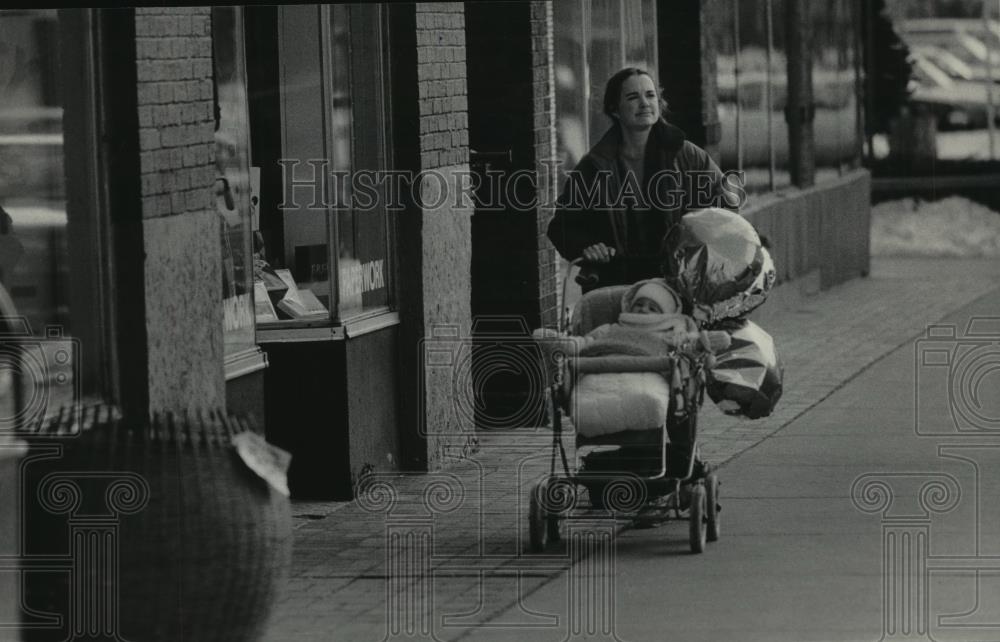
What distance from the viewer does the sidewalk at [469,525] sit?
800 centimetres

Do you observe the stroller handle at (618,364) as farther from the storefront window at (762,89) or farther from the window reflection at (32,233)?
the window reflection at (32,233)

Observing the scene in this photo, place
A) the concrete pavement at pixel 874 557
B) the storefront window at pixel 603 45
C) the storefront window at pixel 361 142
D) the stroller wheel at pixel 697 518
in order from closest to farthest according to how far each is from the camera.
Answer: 1. the concrete pavement at pixel 874 557
2. the stroller wheel at pixel 697 518
3. the storefront window at pixel 603 45
4. the storefront window at pixel 361 142

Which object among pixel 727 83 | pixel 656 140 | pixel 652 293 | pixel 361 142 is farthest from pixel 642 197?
pixel 361 142

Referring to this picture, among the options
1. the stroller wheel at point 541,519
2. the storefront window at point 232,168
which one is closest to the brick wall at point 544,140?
the stroller wheel at point 541,519

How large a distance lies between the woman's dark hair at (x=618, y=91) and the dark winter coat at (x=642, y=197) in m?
0.08

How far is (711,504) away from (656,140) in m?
1.40

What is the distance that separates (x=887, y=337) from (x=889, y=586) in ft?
5.07

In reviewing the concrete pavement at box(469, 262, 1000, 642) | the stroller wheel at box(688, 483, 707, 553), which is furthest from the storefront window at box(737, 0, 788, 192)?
the stroller wheel at box(688, 483, 707, 553)

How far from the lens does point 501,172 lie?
919 cm

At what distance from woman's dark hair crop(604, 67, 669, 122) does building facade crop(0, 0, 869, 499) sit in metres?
0.07

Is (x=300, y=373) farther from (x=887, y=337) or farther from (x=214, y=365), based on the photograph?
(x=887, y=337)

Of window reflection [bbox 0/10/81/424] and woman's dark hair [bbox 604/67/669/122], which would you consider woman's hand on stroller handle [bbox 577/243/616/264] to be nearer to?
woman's dark hair [bbox 604/67/669/122]

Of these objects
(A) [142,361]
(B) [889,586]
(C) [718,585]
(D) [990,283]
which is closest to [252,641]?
(A) [142,361]

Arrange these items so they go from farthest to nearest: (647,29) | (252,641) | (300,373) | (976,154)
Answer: (300,373) → (647,29) → (976,154) → (252,641)
